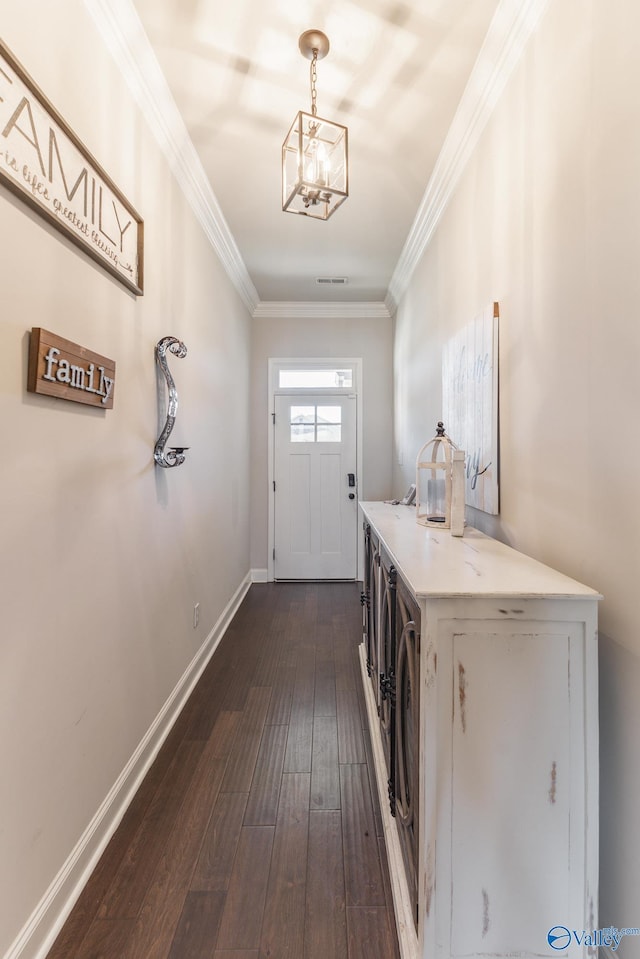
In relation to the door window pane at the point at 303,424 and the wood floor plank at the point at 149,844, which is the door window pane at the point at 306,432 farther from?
the wood floor plank at the point at 149,844

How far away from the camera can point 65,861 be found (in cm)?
122

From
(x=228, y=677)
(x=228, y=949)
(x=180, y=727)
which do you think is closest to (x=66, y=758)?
(x=228, y=949)

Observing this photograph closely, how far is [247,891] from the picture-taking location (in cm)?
128

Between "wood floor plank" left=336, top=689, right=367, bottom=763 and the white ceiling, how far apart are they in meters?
2.70

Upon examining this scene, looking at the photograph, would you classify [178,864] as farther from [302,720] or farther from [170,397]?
[170,397]

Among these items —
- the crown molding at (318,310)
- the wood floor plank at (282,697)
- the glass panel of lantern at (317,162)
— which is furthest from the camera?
the crown molding at (318,310)

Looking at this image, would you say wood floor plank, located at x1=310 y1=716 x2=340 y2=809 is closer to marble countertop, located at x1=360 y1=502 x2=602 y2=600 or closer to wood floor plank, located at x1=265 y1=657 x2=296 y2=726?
wood floor plank, located at x1=265 y1=657 x2=296 y2=726

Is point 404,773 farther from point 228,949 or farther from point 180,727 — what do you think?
point 180,727

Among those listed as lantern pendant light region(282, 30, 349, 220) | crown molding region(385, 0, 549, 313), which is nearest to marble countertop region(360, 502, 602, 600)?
lantern pendant light region(282, 30, 349, 220)

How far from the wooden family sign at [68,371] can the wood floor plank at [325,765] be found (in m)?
1.61

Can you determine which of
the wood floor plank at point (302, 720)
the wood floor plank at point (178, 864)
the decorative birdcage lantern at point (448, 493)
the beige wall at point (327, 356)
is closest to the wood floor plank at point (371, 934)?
the wood floor plank at point (178, 864)

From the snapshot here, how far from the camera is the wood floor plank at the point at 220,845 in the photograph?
1307 millimetres

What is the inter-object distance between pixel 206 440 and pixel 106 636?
4.99ft

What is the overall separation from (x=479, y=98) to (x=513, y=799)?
2.38m
